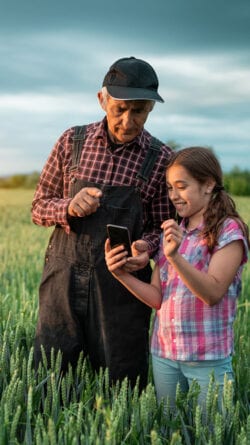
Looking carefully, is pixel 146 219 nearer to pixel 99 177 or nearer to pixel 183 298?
pixel 99 177

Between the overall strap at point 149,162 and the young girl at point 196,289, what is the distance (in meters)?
0.29

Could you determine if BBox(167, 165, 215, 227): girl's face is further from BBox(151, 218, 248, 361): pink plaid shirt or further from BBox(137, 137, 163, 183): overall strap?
BBox(137, 137, 163, 183): overall strap

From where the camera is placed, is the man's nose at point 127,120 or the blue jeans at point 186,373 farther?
the man's nose at point 127,120

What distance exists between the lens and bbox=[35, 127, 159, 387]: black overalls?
9.78ft

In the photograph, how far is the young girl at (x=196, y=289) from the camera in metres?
2.63

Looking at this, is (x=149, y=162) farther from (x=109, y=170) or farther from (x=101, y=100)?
(x=101, y=100)

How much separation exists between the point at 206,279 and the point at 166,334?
11.8 inches

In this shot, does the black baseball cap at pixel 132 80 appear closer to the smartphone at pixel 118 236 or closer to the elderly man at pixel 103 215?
the elderly man at pixel 103 215

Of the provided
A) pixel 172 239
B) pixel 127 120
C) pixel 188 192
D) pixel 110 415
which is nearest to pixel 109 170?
pixel 127 120

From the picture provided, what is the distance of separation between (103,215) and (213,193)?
0.46m

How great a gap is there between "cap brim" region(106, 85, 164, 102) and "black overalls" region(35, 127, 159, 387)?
25 cm

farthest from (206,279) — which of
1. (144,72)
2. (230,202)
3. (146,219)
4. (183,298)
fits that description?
(144,72)

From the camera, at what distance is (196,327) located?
8.71 ft

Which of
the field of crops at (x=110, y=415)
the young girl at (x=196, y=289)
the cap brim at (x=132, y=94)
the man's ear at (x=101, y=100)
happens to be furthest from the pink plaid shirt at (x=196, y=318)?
the man's ear at (x=101, y=100)
